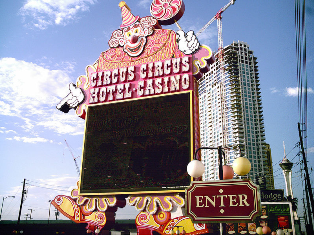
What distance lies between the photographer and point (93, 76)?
27.1m

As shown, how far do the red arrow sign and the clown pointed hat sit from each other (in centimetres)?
2538

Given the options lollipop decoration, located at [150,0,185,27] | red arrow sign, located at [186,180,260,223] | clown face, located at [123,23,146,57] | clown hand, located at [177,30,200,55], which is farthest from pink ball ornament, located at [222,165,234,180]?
lollipop decoration, located at [150,0,185,27]

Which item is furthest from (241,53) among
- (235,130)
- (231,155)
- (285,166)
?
(285,166)

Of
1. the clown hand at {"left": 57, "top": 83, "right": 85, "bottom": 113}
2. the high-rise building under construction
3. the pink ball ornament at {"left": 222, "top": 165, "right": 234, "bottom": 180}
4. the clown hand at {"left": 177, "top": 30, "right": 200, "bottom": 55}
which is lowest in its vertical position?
the pink ball ornament at {"left": 222, "top": 165, "right": 234, "bottom": 180}

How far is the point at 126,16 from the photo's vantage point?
28312 mm

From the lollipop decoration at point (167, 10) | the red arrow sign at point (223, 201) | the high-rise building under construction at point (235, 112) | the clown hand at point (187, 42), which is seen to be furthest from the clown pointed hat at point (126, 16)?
the high-rise building under construction at point (235, 112)

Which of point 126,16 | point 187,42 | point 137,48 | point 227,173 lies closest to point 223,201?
point 227,173

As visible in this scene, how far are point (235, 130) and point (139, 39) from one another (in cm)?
10327

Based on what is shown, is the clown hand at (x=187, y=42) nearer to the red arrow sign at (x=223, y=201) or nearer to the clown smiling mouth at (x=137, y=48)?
the clown smiling mouth at (x=137, y=48)

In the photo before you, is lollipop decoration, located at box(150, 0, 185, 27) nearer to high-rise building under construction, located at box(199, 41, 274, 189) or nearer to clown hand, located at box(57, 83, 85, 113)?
clown hand, located at box(57, 83, 85, 113)

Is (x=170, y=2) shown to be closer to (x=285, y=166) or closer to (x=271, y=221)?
(x=285, y=166)

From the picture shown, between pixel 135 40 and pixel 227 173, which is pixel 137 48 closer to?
pixel 135 40

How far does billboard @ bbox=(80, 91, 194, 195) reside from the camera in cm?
2052

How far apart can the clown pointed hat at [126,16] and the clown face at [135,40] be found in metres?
0.81
